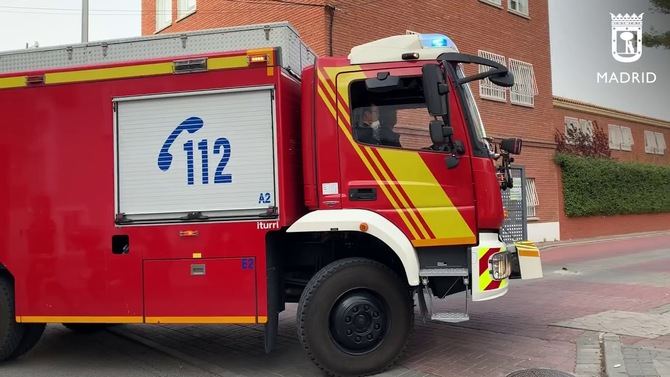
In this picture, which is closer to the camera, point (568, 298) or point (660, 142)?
point (568, 298)

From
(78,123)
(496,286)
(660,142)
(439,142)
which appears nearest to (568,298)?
(496,286)

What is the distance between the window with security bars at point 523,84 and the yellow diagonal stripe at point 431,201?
50.4 feet

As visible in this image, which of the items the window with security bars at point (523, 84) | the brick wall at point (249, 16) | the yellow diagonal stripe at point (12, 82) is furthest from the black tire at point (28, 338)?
the window with security bars at point (523, 84)

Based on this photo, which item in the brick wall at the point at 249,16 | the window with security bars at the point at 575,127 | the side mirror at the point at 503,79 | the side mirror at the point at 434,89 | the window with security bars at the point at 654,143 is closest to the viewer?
the side mirror at the point at 434,89

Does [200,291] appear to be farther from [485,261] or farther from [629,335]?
[629,335]

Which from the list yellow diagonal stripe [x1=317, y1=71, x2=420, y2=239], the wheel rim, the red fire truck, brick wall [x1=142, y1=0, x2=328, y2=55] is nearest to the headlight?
the red fire truck

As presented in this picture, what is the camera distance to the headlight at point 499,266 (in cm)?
517

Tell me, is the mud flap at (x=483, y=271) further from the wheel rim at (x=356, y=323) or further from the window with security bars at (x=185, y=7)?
the window with security bars at (x=185, y=7)

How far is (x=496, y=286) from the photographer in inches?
205

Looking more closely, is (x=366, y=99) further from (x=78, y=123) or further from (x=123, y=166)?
(x=78, y=123)

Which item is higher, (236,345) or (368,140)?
(368,140)

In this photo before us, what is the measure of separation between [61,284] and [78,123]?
1550 millimetres

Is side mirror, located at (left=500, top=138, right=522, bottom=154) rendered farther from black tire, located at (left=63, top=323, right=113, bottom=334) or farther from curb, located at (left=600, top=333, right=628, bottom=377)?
black tire, located at (left=63, top=323, right=113, bottom=334)

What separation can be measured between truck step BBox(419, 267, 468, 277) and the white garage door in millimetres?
1532
